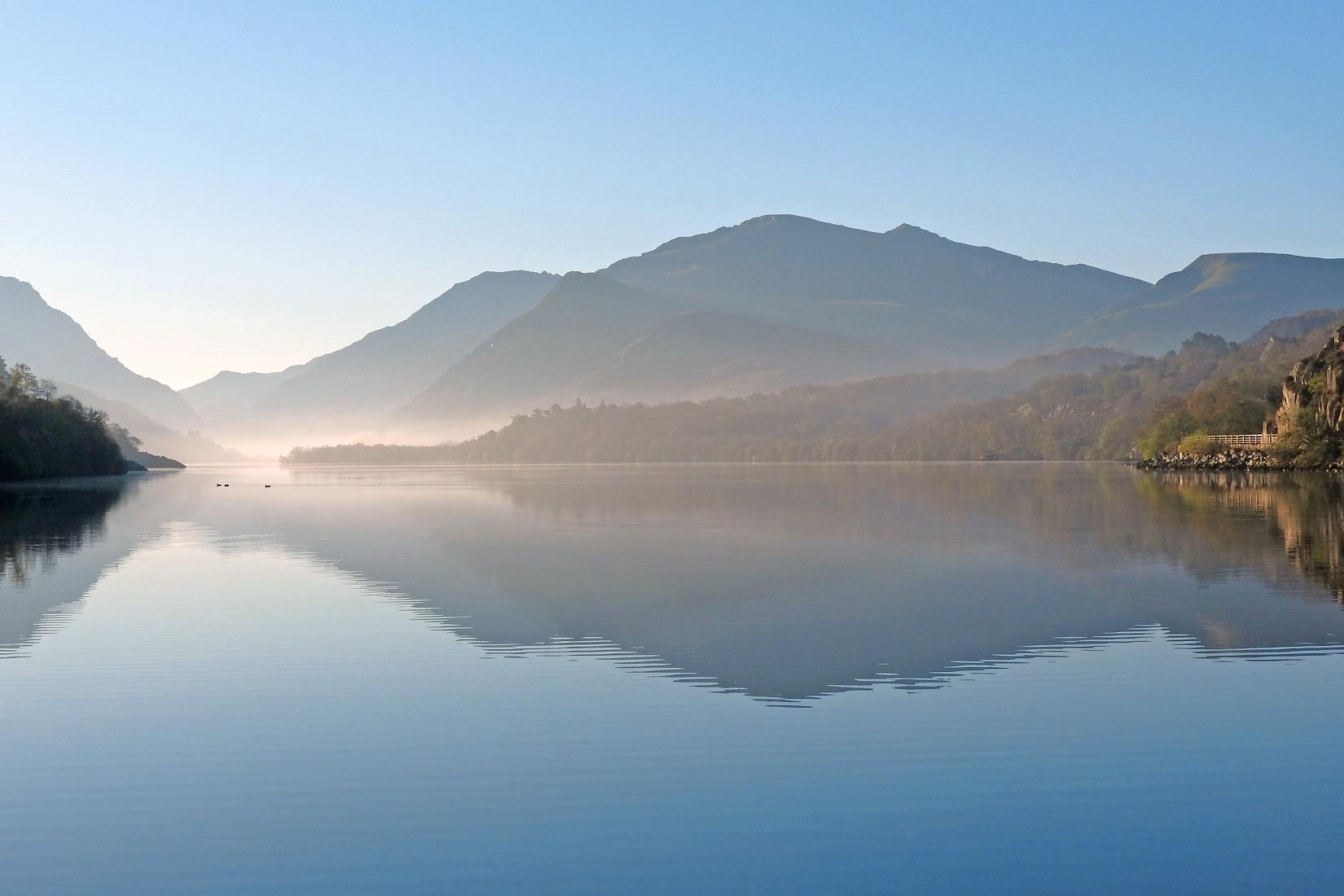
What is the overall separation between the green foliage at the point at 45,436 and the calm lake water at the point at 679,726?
8490 centimetres

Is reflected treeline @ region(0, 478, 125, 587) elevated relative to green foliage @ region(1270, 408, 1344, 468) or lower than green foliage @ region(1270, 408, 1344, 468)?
lower

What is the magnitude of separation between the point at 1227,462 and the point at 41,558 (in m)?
128

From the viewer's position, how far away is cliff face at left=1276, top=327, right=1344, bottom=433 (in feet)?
411

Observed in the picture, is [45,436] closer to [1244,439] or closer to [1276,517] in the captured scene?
[1276,517]

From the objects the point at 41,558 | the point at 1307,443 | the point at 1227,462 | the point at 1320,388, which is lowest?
the point at 41,558

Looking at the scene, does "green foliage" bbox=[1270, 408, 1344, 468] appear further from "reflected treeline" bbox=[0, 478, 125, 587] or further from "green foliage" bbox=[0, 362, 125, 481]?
"green foliage" bbox=[0, 362, 125, 481]

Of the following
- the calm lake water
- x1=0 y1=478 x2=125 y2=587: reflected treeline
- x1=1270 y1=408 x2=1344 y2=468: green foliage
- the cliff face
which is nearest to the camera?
the calm lake water

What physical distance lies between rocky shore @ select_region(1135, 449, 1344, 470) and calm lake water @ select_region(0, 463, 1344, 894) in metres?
102

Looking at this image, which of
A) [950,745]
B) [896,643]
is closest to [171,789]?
[950,745]

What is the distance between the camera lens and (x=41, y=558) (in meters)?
38.4

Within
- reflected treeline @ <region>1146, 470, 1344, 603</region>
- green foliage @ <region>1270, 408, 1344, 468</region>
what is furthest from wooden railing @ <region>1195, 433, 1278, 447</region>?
reflected treeline @ <region>1146, 470, 1344, 603</region>

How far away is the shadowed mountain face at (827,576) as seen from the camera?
69.5 ft

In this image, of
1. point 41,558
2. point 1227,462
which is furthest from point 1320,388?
point 41,558

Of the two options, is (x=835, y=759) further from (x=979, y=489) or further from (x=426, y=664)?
(x=979, y=489)
